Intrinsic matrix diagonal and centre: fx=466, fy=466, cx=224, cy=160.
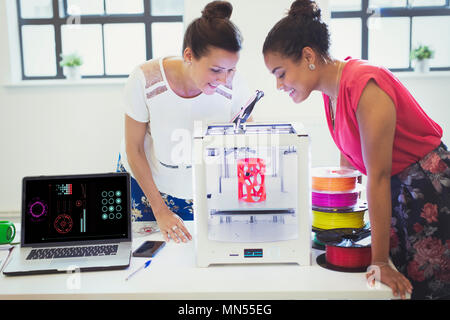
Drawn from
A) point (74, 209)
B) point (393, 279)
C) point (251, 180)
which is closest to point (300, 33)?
point (251, 180)

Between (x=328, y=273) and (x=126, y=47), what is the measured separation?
340 cm

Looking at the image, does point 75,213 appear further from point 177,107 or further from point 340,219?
point 340,219

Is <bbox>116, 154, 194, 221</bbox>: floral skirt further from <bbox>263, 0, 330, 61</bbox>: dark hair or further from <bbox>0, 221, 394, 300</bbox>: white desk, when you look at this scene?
<bbox>263, 0, 330, 61</bbox>: dark hair

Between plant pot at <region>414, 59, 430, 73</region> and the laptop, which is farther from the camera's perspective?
plant pot at <region>414, 59, 430, 73</region>

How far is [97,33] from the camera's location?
13.4 ft

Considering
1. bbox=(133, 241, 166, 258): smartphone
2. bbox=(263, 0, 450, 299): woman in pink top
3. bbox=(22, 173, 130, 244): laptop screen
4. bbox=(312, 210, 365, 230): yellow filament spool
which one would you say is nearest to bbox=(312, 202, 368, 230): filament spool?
bbox=(312, 210, 365, 230): yellow filament spool

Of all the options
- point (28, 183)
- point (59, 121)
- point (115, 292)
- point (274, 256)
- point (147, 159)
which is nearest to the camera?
point (115, 292)

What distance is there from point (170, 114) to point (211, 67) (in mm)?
287

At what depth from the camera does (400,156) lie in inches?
47.8

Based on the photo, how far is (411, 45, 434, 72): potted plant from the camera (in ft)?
12.7

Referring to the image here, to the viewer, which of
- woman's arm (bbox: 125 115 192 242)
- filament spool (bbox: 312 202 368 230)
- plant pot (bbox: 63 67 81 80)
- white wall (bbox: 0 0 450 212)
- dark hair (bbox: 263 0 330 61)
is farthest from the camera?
plant pot (bbox: 63 67 81 80)

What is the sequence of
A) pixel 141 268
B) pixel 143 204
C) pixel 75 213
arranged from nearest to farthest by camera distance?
pixel 141 268 → pixel 75 213 → pixel 143 204

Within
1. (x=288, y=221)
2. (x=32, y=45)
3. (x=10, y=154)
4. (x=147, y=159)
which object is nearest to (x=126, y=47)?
(x=32, y=45)
